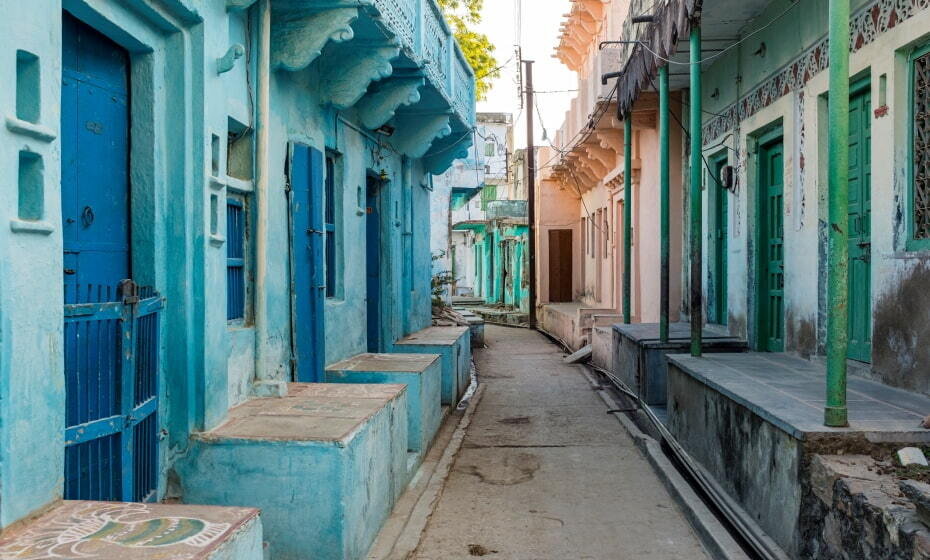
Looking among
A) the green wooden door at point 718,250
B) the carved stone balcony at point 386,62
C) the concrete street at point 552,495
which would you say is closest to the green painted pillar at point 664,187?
the concrete street at point 552,495

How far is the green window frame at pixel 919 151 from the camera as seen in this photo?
17.4 feet

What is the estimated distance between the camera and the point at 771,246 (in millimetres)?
8867

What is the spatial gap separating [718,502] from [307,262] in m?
3.62

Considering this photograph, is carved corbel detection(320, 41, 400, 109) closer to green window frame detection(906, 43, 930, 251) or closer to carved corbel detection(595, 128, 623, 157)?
green window frame detection(906, 43, 930, 251)

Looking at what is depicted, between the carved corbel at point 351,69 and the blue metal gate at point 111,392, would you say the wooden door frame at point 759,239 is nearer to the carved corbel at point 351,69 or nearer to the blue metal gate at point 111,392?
the carved corbel at point 351,69

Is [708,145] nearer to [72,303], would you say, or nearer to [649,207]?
[649,207]

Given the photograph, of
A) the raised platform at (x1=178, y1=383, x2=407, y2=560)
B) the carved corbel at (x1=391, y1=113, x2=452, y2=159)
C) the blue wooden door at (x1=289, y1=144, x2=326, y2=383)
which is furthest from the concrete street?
the carved corbel at (x1=391, y1=113, x2=452, y2=159)

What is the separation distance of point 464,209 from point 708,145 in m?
32.1

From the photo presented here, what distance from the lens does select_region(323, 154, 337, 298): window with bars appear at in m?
7.85

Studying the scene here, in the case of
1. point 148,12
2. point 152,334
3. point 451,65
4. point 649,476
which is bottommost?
point 649,476

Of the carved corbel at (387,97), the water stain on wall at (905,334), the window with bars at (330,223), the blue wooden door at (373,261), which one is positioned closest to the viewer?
the water stain on wall at (905,334)

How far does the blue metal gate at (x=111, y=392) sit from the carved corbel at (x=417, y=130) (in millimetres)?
6715

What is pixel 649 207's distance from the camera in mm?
13867

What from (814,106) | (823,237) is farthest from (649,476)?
(814,106)
